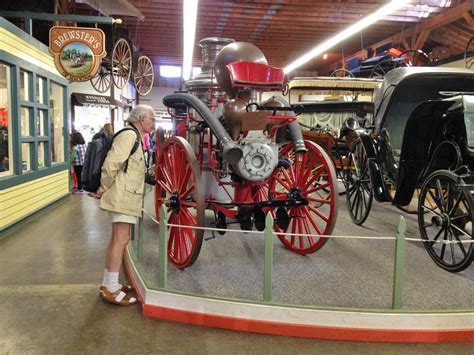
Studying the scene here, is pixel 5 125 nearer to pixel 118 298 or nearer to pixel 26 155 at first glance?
pixel 26 155

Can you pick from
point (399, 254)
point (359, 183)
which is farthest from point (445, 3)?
point (399, 254)

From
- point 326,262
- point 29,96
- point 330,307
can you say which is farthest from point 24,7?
point 330,307

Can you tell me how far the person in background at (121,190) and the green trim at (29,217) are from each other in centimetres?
266

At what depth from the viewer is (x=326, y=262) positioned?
156 inches

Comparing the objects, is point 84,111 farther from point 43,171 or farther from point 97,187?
point 97,187

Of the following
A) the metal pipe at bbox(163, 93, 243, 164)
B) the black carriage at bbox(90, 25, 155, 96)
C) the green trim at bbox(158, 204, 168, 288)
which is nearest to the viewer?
the green trim at bbox(158, 204, 168, 288)

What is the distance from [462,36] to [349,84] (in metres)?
5.28

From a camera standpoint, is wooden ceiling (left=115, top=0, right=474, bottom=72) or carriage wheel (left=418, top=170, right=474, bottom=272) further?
wooden ceiling (left=115, top=0, right=474, bottom=72)

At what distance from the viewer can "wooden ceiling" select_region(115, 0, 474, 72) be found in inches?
372

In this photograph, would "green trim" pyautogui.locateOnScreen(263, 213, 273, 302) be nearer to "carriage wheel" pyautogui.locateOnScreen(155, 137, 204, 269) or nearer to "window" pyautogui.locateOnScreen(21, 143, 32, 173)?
"carriage wheel" pyautogui.locateOnScreen(155, 137, 204, 269)

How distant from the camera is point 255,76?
3930 mm

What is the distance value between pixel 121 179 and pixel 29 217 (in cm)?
372

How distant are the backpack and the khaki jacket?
0.03 metres

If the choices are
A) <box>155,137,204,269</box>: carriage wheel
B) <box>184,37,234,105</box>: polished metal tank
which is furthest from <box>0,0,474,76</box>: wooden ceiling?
<box>155,137,204,269</box>: carriage wheel
